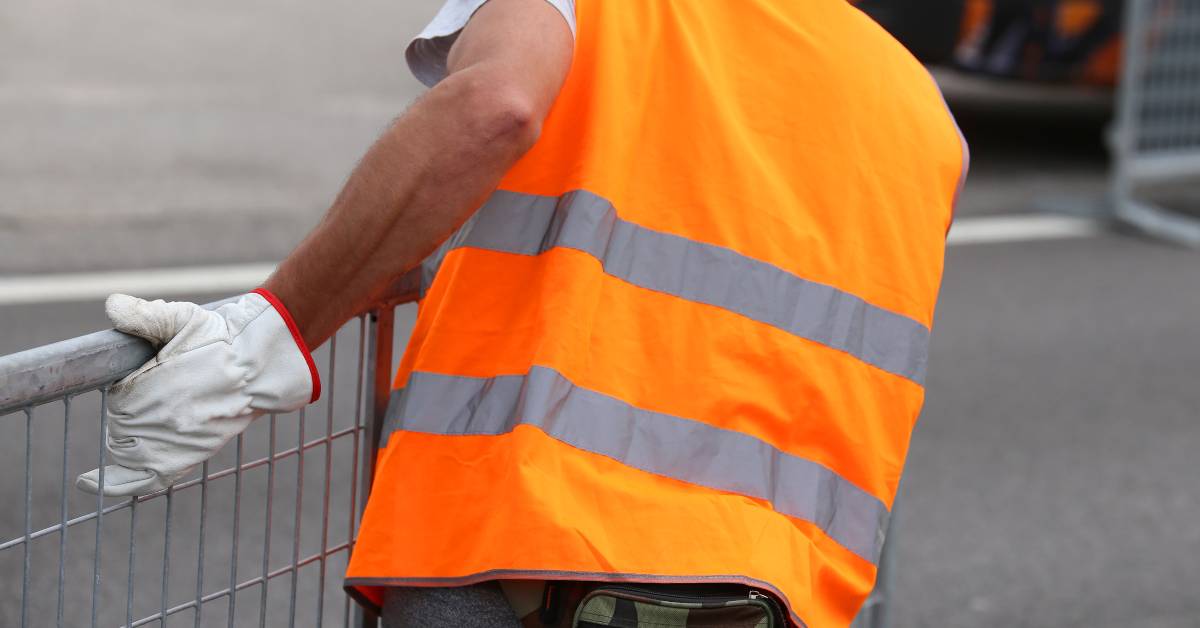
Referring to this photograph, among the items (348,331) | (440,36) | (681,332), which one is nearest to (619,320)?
(681,332)

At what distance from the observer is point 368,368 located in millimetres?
1916

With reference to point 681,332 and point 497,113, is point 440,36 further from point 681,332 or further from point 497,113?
point 681,332

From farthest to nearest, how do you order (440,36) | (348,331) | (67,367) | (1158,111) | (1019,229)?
(1158,111)
(1019,229)
(348,331)
(440,36)
(67,367)

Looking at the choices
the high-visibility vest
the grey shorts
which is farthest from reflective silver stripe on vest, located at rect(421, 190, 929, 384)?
the grey shorts

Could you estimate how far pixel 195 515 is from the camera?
412 centimetres

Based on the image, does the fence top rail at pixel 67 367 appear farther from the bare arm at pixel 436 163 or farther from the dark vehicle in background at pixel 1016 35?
the dark vehicle in background at pixel 1016 35

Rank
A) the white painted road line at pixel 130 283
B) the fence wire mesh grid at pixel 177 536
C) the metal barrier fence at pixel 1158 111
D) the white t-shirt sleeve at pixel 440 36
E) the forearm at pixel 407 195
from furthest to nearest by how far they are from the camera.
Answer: the metal barrier fence at pixel 1158 111, the white painted road line at pixel 130 283, the fence wire mesh grid at pixel 177 536, the white t-shirt sleeve at pixel 440 36, the forearm at pixel 407 195

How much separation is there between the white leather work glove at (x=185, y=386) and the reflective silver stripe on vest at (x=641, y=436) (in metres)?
0.18

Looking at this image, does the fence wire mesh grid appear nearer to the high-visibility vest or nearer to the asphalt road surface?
the asphalt road surface

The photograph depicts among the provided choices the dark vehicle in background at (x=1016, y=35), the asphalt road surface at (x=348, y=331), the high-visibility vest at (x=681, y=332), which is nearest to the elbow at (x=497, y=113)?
the high-visibility vest at (x=681, y=332)

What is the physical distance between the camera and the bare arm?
1506mm

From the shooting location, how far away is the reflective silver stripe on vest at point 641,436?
61.9 inches

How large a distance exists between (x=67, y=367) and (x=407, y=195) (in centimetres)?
37

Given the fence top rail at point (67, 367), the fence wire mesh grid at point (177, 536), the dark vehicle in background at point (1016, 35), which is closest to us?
the fence top rail at point (67, 367)
